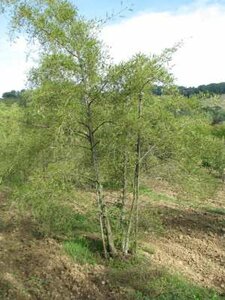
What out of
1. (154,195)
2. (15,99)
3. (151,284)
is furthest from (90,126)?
(15,99)

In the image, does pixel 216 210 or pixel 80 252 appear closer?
pixel 80 252

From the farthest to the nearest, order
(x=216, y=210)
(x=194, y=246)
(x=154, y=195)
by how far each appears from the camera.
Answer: (x=154, y=195)
(x=216, y=210)
(x=194, y=246)

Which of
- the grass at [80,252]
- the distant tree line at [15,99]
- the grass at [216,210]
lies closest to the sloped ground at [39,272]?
the grass at [80,252]

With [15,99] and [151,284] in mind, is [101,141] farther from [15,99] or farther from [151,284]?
[15,99]

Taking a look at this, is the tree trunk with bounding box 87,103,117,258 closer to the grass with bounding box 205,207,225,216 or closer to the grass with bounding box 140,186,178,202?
the grass with bounding box 140,186,178,202

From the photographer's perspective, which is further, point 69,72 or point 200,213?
point 200,213

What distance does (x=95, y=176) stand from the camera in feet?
37.4

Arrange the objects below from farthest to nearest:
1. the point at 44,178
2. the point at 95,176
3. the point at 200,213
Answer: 1. the point at 200,213
2. the point at 95,176
3. the point at 44,178

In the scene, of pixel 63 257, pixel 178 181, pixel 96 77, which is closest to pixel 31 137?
pixel 96 77

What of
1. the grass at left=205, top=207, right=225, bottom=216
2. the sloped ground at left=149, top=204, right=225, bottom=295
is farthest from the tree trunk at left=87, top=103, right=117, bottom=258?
the grass at left=205, top=207, right=225, bottom=216

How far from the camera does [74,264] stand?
10898 millimetres

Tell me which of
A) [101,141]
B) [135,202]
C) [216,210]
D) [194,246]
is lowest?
[216,210]

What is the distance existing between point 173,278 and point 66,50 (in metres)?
5.74

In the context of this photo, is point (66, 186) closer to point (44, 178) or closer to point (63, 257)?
point (44, 178)
